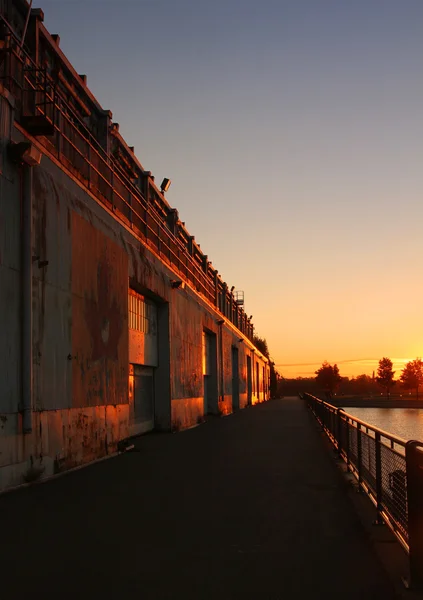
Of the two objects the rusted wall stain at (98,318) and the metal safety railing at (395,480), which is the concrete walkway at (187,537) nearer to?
the metal safety railing at (395,480)

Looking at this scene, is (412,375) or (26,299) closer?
(26,299)

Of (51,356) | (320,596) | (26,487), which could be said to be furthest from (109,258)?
(320,596)

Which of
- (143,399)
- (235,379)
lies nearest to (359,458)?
(143,399)

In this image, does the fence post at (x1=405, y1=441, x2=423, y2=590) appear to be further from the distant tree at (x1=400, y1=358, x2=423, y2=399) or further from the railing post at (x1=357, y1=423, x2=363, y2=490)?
the distant tree at (x1=400, y1=358, x2=423, y2=399)

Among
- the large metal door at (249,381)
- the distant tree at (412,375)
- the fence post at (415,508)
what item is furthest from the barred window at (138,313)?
the distant tree at (412,375)

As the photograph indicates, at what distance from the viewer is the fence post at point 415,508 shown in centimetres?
478

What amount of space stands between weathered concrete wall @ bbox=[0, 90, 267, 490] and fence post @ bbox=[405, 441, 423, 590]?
19.6 feet

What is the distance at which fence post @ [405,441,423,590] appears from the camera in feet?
15.7

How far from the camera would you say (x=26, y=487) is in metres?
9.67

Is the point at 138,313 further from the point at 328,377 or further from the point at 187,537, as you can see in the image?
the point at 328,377

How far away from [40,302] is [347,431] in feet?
18.6

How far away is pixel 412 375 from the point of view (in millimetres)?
144125

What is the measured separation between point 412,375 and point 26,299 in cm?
14336

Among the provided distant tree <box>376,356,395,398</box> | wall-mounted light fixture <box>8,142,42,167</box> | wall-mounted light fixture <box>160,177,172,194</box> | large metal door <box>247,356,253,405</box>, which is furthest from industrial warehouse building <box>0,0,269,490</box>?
distant tree <box>376,356,395,398</box>
